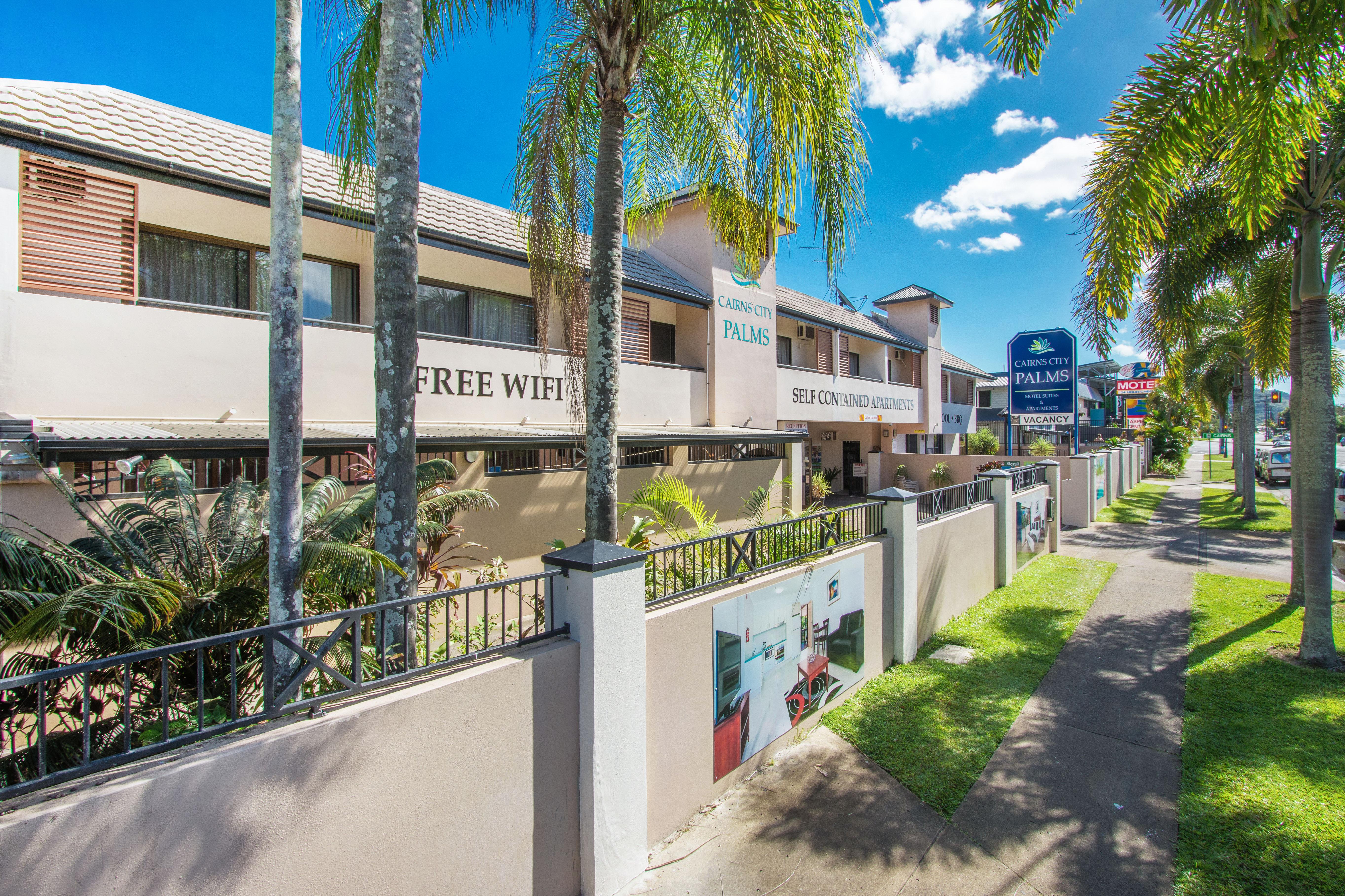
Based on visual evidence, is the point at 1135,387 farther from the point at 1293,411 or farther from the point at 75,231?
the point at 75,231

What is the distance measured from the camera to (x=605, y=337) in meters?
5.74

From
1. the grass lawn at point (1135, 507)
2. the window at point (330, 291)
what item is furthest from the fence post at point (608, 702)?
the grass lawn at point (1135, 507)

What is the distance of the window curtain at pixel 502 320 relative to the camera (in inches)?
437

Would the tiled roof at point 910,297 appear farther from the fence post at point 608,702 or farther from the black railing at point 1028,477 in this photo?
the fence post at point 608,702

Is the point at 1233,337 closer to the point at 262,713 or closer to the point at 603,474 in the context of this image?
the point at 603,474

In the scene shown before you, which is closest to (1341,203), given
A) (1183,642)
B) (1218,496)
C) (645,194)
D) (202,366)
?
(1183,642)

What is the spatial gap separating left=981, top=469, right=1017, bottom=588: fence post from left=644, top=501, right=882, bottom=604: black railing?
5163 millimetres

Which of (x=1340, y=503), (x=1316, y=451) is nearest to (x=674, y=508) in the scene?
(x=1316, y=451)

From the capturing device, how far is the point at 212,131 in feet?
27.8

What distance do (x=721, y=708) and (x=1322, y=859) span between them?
4.15m

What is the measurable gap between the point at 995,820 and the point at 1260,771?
2.42 metres

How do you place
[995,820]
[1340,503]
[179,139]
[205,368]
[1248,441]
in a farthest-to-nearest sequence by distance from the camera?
[1248,441] < [1340,503] < [179,139] < [205,368] < [995,820]

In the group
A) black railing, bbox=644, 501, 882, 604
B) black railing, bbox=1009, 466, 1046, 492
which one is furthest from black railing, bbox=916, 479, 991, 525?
black railing, bbox=644, 501, 882, 604

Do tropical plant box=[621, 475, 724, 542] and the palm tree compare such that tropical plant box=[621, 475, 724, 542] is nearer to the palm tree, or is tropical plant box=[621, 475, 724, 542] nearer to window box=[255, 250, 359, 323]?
the palm tree
